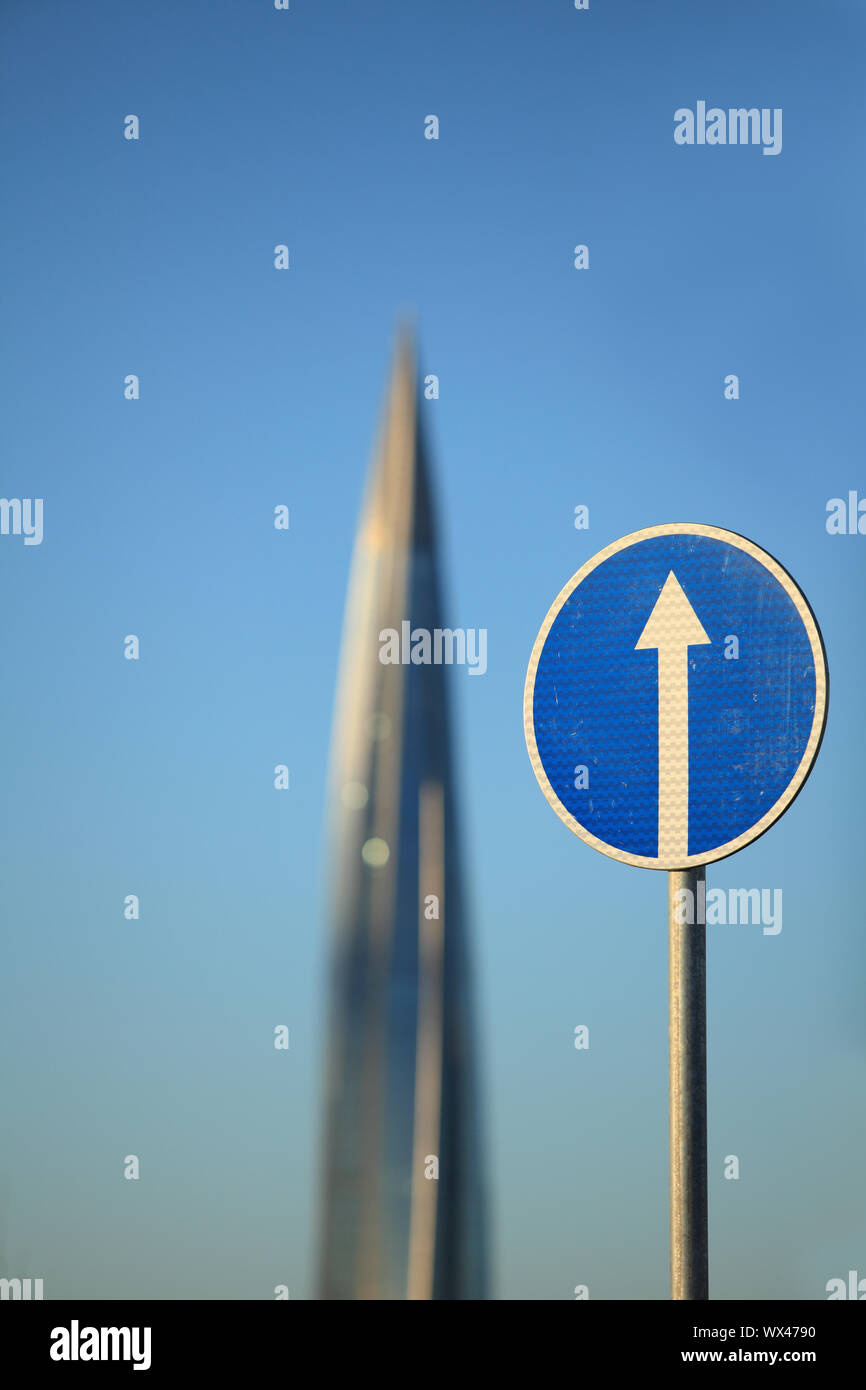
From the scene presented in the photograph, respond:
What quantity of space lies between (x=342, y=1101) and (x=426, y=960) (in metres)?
1.77

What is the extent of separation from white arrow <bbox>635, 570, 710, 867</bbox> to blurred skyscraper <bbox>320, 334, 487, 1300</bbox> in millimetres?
8045

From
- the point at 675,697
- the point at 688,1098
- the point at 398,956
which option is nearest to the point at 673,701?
the point at 675,697

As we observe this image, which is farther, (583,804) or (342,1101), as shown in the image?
(342,1101)

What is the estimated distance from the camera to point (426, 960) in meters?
11.2

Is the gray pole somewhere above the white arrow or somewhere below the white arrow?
below

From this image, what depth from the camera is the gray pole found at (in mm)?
1980

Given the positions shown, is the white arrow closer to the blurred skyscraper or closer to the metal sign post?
the metal sign post

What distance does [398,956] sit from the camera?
10906 millimetres

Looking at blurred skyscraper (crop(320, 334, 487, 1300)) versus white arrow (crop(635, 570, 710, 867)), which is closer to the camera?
white arrow (crop(635, 570, 710, 867))

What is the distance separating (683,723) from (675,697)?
5cm

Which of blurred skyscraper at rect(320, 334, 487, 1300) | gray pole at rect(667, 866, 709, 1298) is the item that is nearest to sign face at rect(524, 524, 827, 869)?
gray pole at rect(667, 866, 709, 1298)

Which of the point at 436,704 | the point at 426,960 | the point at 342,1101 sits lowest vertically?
the point at 342,1101

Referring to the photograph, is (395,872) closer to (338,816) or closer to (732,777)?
(338,816)
